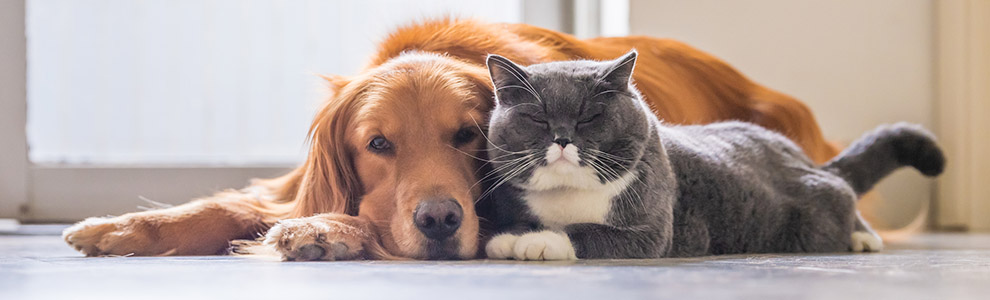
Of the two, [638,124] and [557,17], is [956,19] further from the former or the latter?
[638,124]

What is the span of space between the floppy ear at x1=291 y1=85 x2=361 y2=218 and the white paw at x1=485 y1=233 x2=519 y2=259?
418 mm

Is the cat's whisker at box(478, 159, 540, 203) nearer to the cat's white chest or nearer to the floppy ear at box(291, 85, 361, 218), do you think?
the cat's white chest

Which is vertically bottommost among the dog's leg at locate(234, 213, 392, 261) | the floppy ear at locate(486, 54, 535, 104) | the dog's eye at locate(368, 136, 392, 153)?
the dog's leg at locate(234, 213, 392, 261)

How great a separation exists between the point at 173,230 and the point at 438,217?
70 cm

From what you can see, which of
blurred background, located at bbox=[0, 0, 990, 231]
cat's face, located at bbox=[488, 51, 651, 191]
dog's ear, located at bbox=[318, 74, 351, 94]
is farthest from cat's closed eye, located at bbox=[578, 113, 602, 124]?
blurred background, located at bbox=[0, 0, 990, 231]

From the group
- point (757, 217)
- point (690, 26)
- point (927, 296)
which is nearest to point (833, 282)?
point (927, 296)

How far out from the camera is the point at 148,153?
11.0 feet

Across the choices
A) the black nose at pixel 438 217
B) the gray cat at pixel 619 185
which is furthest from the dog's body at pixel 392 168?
the gray cat at pixel 619 185

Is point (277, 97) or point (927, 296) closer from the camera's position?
point (927, 296)

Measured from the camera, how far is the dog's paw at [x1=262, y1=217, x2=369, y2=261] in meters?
1.57

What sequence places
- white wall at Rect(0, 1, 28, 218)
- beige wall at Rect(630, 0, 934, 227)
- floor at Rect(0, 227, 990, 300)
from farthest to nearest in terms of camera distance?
beige wall at Rect(630, 0, 934, 227), white wall at Rect(0, 1, 28, 218), floor at Rect(0, 227, 990, 300)

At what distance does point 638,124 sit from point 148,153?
236 centimetres

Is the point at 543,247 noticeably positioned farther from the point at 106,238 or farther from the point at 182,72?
the point at 182,72

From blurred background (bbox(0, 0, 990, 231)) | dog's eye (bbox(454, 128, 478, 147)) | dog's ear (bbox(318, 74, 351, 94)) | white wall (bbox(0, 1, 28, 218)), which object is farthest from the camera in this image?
blurred background (bbox(0, 0, 990, 231))
